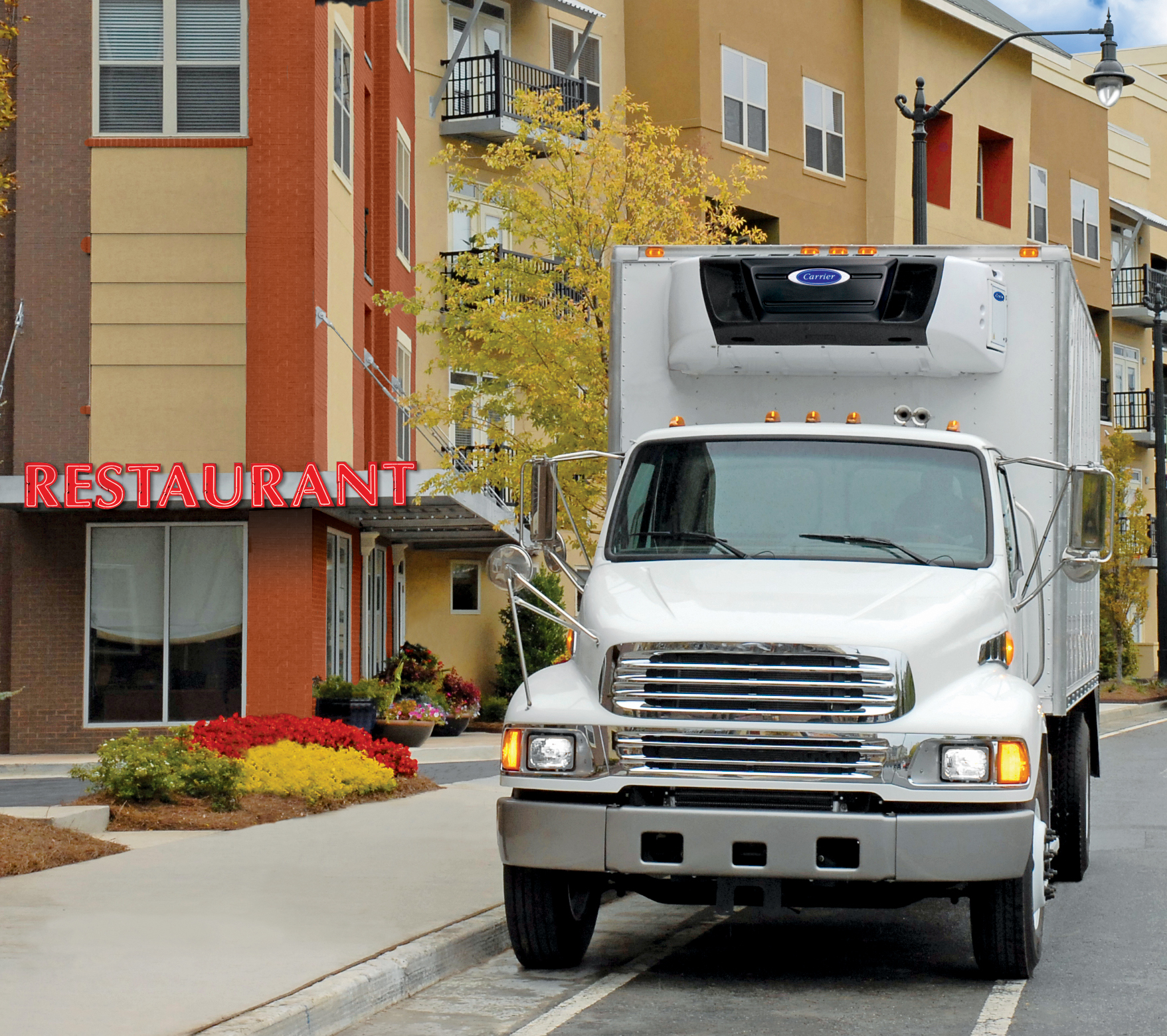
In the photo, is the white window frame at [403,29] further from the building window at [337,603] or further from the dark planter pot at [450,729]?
the dark planter pot at [450,729]

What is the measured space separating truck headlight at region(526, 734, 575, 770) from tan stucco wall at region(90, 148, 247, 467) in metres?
16.2

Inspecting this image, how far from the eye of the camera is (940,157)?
134ft

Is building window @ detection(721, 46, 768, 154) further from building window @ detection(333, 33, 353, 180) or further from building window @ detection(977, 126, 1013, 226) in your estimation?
building window @ detection(333, 33, 353, 180)

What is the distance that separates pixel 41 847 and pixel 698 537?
5307 millimetres

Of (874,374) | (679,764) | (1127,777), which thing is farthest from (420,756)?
(679,764)

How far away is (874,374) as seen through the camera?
9766mm

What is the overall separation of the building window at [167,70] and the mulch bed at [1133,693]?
77.0ft

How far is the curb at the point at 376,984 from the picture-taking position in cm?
682

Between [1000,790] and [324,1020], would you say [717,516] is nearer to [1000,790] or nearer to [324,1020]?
[1000,790]

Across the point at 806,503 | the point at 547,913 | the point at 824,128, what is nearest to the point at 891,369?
the point at 806,503

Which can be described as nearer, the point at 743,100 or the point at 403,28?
the point at 403,28

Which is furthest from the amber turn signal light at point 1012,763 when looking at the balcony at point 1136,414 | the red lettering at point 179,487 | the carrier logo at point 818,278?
the balcony at point 1136,414

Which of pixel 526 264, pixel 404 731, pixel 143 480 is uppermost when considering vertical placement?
pixel 526 264

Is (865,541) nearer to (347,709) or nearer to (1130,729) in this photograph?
(347,709)
